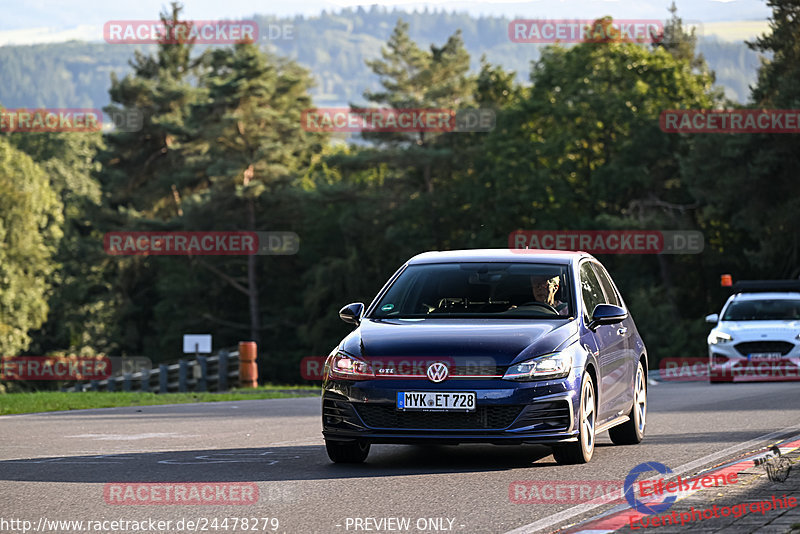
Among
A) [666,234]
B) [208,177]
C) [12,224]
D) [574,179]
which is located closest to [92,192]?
[208,177]

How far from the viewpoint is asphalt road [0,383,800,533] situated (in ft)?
26.9

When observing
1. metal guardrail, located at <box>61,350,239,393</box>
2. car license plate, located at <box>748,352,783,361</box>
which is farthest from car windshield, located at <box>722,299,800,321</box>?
metal guardrail, located at <box>61,350,239,393</box>

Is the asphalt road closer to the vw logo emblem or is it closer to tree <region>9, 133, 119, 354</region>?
the vw logo emblem

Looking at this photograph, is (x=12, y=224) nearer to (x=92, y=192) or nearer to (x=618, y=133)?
(x=92, y=192)

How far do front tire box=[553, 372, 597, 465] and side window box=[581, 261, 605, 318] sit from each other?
0.90m

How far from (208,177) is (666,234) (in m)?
25.2

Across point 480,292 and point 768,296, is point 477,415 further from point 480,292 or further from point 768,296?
point 768,296

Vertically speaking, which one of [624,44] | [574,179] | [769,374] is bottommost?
[769,374]

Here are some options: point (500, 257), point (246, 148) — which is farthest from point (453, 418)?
point (246, 148)

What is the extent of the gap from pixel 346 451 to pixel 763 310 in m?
18.3

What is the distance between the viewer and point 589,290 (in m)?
12.2

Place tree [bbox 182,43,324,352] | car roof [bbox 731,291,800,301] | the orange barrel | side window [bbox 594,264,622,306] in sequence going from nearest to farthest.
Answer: side window [bbox 594,264,622,306]
car roof [bbox 731,291,800,301]
the orange barrel
tree [bbox 182,43,324,352]

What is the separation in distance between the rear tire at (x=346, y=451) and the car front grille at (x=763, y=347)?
16492 millimetres

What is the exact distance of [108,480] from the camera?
32.4 feet
